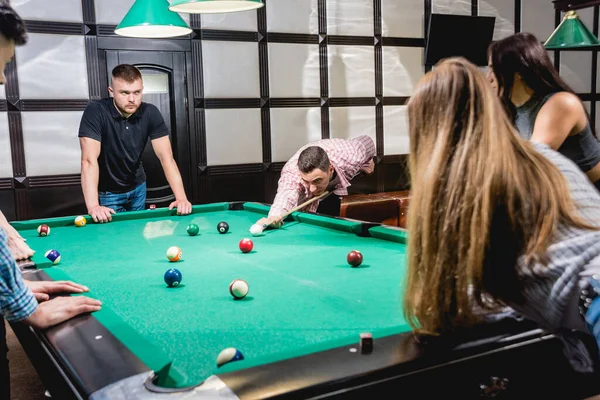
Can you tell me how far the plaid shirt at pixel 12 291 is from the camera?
1385 mm

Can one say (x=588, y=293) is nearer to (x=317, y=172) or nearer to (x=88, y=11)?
(x=317, y=172)

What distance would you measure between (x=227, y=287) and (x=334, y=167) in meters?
2.27

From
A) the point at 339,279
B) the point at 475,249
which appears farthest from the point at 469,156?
the point at 339,279

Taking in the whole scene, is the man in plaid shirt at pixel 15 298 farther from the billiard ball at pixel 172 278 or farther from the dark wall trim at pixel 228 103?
the dark wall trim at pixel 228 103

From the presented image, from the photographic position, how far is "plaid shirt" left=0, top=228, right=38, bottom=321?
1.38 metres

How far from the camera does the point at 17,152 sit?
196 inches

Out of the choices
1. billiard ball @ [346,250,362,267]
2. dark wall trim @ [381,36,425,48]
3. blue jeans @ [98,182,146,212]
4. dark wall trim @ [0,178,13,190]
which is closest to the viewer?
billiard ball @ [346,250,362,267]

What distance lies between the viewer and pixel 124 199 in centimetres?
450

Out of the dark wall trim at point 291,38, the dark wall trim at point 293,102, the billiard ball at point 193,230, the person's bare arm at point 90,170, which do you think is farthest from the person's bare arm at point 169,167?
the dark wall trim at point 291,38

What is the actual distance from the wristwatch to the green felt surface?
40 cm

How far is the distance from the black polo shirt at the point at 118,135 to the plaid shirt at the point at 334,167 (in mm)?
1105

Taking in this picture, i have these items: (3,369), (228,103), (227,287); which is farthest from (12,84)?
(3,369)

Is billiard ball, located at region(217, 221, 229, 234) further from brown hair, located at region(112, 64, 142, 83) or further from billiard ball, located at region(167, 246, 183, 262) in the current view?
brown hair, located at region(112, 64, 142, 83)

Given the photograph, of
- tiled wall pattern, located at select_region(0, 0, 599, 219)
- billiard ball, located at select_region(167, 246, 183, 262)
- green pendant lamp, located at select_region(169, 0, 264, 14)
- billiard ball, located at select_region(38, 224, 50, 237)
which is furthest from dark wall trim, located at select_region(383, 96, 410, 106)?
billiard ball, located at select_region(167, 246, 183, 262)
